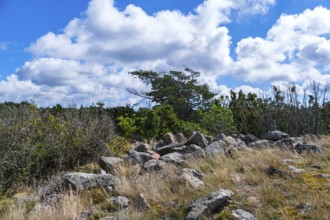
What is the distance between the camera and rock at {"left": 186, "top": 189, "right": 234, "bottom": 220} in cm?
471

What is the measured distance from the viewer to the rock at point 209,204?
4.71 metres

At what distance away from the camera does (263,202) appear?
16.4 feet

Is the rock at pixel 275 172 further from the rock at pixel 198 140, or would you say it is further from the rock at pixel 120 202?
the rock at pixel 198 140

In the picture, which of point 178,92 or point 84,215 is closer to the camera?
point 84,215

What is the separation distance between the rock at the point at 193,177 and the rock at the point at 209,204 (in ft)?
2.78

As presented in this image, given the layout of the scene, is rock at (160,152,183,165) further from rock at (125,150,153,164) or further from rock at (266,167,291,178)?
rock at (266,167,291,178)

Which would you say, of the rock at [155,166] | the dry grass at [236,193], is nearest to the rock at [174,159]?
the rock at [155,166]

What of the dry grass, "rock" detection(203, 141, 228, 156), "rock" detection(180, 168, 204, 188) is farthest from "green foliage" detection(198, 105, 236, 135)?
"rock" detection(180, 168, 204, 188)

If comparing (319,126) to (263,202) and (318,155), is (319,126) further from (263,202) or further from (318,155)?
(263,202)

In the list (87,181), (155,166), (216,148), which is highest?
(216,148)

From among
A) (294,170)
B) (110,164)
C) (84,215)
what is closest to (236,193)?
(294,170)

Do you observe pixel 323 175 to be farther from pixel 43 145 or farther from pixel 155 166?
pixel 43 145

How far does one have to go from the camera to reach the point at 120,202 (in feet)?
18.7

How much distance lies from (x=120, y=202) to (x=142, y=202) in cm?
38
